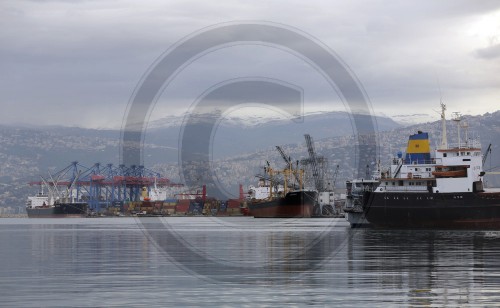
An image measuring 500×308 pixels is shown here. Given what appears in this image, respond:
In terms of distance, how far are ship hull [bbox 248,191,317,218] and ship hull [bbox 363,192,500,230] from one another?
9170cm

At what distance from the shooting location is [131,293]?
28688 millimetres

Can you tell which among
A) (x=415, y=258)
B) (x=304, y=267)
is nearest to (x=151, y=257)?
(x=304, y=267)

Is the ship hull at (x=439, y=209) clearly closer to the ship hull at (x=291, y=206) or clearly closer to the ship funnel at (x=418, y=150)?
the ship funnel at (x=418, y=150)

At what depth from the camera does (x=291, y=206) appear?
178 metres

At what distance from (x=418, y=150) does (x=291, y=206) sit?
89.6 m

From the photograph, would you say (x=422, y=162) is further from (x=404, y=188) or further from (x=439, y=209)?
(x=439, y=209)

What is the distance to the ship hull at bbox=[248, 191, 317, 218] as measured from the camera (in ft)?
579

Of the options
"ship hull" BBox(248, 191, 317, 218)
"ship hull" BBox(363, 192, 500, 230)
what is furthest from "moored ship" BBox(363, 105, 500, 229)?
"ship hull" BBox(248, 191, 317, 218)

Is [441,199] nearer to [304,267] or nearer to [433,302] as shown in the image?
[304,267]

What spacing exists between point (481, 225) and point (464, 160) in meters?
6.66

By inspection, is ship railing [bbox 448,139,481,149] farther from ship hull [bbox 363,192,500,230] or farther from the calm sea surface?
the calm sea surface

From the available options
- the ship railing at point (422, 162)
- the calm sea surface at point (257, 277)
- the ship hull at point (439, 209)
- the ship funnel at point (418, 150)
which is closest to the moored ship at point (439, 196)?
the ship hull at point (439, 209)

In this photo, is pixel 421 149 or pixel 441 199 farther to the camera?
pixel 421 149

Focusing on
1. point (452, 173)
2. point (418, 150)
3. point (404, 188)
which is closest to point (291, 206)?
point (418, 150)
